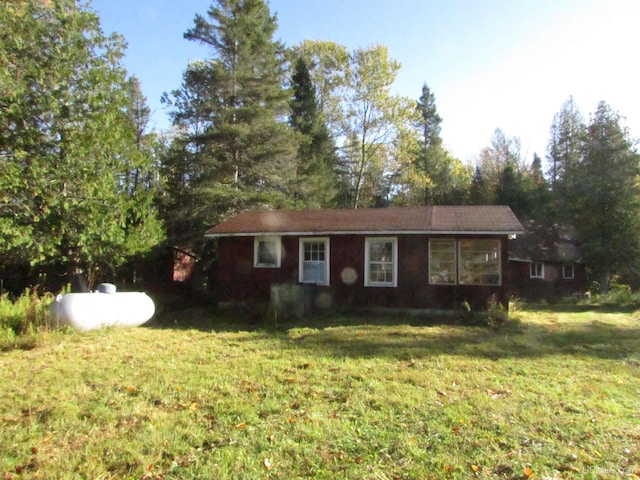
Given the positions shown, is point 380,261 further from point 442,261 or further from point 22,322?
point 22,322

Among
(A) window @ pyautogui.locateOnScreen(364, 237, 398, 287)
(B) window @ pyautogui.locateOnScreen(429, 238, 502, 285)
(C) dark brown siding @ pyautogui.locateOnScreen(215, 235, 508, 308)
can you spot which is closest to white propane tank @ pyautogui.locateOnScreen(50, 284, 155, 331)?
(C) dark brown siding @ pyautogui.locateOnScreen(215, 235, 508, 308)

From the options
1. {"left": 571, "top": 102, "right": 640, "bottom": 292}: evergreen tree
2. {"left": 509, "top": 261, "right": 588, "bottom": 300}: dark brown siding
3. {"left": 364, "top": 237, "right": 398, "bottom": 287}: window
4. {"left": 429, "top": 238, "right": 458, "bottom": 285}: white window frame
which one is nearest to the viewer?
{"left": 429, "top": 238, "right": 458, "bottom": 285}: white window frame

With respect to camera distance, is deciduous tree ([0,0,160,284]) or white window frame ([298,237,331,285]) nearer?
deciduous tree ([0,0,160,284])

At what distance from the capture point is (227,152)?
20.9 metres

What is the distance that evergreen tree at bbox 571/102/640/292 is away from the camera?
22953 millimetres

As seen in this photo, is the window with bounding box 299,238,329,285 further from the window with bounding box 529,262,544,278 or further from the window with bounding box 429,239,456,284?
the window with bounding box 529,262,544,278

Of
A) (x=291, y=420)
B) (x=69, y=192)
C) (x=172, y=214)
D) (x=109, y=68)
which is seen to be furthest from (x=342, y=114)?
(x=291, y=420)

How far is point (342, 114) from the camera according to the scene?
31.4 m

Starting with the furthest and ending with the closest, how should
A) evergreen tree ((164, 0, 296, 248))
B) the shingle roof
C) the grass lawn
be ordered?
1. evergreen tree ((164, 0, 296, 248))
2. the shingle roof
3. the grass lawn

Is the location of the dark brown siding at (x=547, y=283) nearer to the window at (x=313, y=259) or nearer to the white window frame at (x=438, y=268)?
the white window frame at (x=438, y=268)

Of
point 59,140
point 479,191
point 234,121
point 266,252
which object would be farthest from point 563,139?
point 59,140

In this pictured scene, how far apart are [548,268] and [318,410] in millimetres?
25424

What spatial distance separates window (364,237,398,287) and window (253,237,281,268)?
2921 mm

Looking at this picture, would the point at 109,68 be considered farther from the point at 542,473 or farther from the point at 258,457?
the point at 542,473
